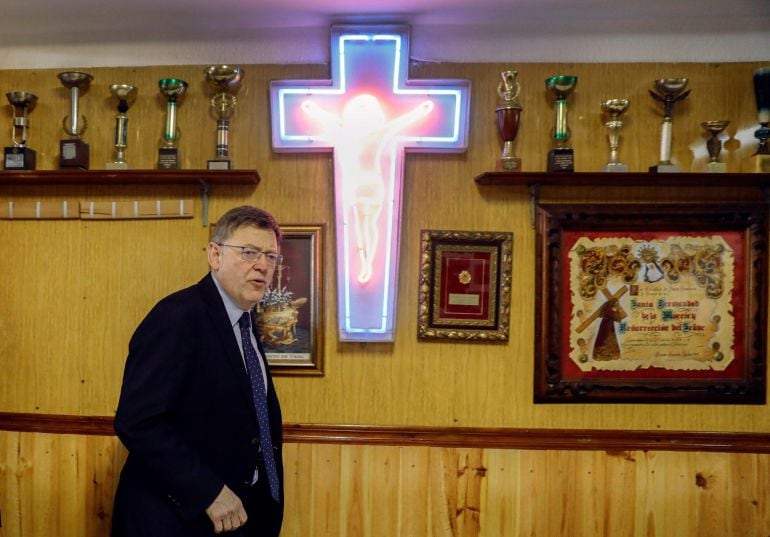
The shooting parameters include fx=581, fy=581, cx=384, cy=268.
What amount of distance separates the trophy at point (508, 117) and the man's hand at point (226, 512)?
1.67 m

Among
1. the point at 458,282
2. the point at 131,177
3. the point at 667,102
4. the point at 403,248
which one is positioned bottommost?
the point at 458,282

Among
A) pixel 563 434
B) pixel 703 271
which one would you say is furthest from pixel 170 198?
pixel 703 271

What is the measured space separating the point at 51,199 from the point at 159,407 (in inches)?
59.0

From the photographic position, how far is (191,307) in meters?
1.82

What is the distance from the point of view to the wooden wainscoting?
253 cm

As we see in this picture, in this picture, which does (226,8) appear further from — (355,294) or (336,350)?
(336,350)

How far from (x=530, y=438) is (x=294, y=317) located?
3.82 ft

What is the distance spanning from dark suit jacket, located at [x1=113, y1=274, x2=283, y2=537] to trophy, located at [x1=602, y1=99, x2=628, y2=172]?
67.8 inches

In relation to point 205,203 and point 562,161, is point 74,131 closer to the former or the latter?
point 205,203

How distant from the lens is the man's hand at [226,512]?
1739 millimetres

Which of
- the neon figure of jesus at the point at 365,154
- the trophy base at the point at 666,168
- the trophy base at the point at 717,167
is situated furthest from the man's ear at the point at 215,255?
the trophy base at the point at 717,167

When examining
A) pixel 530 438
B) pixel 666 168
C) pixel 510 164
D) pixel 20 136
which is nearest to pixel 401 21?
pixel 510 164

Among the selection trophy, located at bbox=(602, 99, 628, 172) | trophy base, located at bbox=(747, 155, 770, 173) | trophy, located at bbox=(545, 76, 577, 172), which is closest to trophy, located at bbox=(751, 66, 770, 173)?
trophy base, located at bbox=(747, 155, 770, 173)

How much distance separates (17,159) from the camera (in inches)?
102
